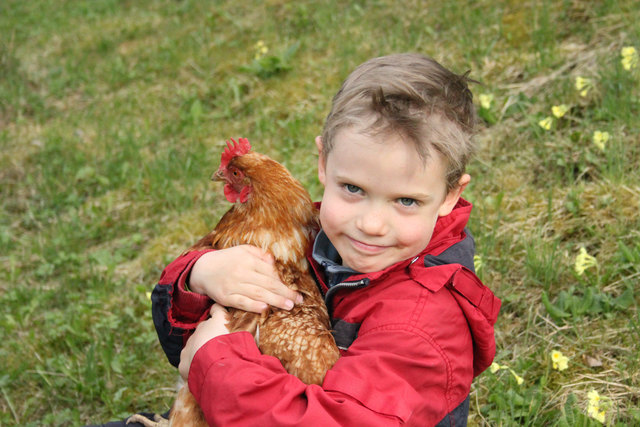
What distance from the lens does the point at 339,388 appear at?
1.59 meters

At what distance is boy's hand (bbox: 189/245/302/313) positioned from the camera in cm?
190

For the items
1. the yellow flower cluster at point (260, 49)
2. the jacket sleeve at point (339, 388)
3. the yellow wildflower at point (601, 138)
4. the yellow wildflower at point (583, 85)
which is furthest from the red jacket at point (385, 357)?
the yellow flower cluster at point (260, 49)

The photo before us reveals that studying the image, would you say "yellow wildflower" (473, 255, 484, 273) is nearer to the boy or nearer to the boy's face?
the boy

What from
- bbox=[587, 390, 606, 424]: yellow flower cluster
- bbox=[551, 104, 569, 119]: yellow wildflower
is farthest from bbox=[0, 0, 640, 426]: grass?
bbox=[551, 104, 569, 119]: yellow wildflower

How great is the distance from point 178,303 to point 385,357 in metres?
0.84

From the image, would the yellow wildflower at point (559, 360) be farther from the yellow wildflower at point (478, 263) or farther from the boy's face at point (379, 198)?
the boy's face at point (379, 198)

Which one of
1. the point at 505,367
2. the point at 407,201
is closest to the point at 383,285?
the point at 407,201

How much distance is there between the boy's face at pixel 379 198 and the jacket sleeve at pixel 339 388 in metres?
0.26

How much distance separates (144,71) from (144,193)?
2.35m

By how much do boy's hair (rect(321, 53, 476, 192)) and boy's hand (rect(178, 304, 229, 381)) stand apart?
636 mm

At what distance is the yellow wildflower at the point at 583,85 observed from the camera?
3.35 metres

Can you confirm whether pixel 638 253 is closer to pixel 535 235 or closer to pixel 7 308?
pixel 535 235

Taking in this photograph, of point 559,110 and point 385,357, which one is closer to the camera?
point 385,357

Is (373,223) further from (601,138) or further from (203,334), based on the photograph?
(601,138)
